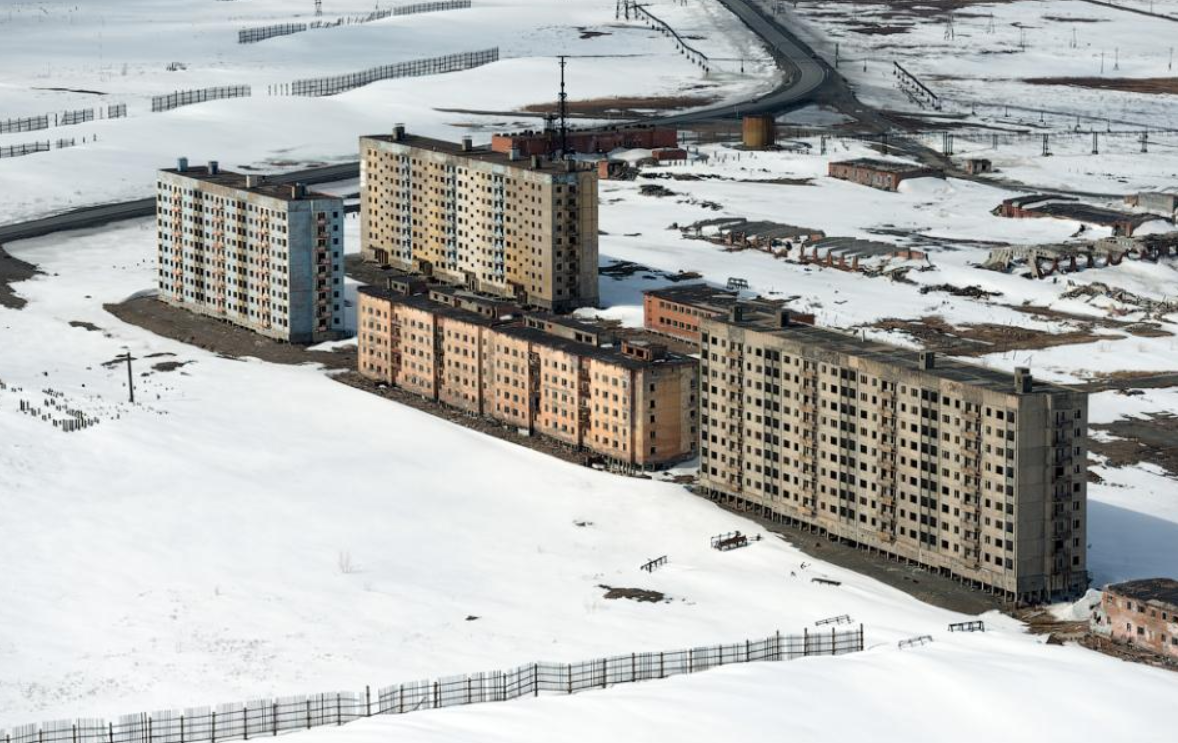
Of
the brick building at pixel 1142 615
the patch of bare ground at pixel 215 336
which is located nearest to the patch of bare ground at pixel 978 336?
the patch of bare ground at pixel 215 336

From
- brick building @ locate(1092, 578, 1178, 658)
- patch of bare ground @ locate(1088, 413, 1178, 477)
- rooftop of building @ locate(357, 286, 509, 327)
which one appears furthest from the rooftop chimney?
rooftop of building @ locate(357, 286, 509, 327)

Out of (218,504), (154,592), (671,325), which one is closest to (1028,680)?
(154,592)

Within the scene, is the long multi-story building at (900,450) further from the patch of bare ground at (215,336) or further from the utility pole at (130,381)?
the utility pole at (130,381)

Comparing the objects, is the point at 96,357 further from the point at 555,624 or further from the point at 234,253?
the point at 555,624

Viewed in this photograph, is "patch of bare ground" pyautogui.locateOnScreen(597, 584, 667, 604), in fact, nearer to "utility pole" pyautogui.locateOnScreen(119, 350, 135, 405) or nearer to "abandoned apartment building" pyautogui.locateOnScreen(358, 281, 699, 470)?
"abandoned apartment building" pyautogui.locateOnScreen(358, 281, 699, 470)

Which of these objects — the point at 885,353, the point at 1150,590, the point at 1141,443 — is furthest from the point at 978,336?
the point at 1150,590

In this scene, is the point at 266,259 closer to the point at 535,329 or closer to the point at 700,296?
the point at 700,296
